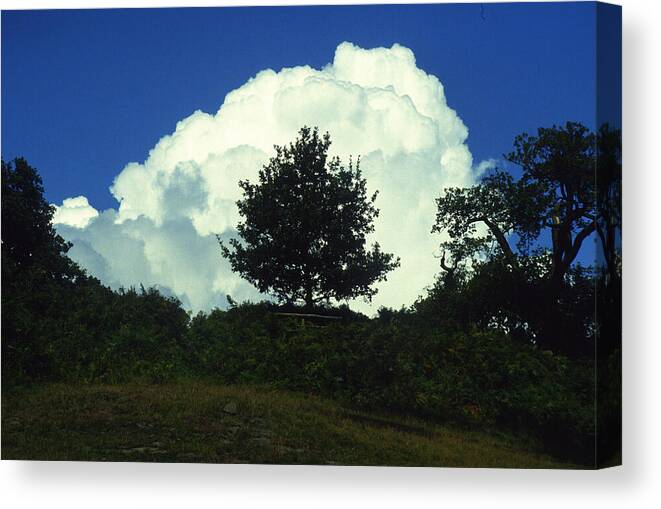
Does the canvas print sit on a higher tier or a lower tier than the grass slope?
higher

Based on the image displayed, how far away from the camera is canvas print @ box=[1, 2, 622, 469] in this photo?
1138 centimetres

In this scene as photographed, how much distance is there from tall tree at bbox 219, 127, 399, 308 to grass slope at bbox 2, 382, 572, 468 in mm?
1419

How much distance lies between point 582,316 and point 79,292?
621cm

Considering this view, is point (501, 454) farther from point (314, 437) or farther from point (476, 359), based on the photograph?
point (314, 437)

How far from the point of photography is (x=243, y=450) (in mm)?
11523

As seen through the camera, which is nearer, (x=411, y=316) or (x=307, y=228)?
(x=411, y=316)

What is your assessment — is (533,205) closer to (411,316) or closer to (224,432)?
(411,316)

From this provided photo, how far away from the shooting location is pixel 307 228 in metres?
12.1

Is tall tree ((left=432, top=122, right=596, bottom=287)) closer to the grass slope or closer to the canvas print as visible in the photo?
the canvas print

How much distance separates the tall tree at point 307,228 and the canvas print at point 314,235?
28 mm

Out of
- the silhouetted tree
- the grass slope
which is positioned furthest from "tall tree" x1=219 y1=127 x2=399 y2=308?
the grass slope

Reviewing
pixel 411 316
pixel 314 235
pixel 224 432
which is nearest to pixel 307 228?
pixel 314 235

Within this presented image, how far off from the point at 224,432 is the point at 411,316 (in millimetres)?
2644

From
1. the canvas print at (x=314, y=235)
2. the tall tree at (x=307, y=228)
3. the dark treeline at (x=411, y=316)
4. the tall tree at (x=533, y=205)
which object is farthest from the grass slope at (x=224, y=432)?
the tall tree at (x=533, y=205)
